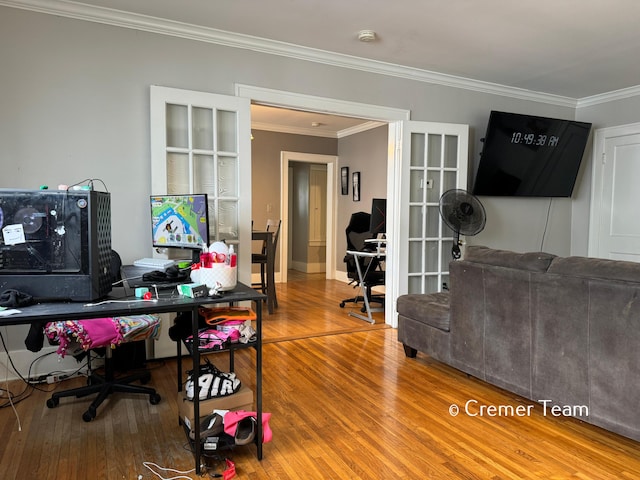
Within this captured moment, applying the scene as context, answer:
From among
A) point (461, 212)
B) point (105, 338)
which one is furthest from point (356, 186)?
point (105, 338)

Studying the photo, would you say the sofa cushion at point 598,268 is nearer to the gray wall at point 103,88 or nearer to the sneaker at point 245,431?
the sneaker at point 245,431

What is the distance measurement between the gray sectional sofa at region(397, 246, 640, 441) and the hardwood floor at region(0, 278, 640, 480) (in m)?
0.18

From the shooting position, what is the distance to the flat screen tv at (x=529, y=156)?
457cm

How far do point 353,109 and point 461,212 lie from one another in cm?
141

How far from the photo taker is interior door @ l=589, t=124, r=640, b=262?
491 centimetres

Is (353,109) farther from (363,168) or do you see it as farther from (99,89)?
(363,168)

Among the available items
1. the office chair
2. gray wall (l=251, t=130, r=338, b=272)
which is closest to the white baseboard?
the office chair

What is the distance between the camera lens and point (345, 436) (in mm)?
2236

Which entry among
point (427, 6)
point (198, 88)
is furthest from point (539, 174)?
point (198, 88)

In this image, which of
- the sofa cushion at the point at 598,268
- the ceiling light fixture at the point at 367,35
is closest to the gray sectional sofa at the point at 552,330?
the sofa cushion at the point at 598,268

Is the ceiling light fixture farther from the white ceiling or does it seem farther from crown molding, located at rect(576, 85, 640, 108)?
crown molding, located at rect(576, 85, 640, 108)

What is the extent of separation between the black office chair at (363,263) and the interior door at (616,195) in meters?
2.59

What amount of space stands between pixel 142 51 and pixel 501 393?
339 cm

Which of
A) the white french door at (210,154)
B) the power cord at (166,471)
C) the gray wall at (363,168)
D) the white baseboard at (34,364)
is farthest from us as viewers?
the gray wall at (363,168)
